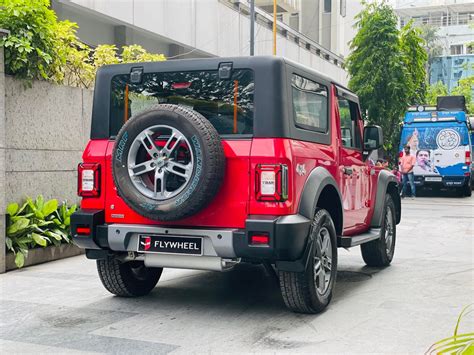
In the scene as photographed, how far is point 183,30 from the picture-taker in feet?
86.6

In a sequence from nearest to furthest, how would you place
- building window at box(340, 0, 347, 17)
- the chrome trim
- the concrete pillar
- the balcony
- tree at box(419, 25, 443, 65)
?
the chrome trim < the concrete pillar < the balcony < building window at box(340, 0, 347, 17) < tree at box(419, 25, 443, 65)

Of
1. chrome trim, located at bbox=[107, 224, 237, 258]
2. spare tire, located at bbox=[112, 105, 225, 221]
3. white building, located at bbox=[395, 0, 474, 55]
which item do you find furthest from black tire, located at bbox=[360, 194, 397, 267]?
white building, located at bbox=[395, 0, 474, 55]

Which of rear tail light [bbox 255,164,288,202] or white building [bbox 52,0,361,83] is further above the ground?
white building [bbox 52,0,361,83]

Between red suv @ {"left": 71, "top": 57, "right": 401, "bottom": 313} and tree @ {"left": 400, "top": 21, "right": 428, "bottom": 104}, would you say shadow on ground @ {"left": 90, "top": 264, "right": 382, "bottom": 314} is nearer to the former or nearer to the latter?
red suv @ {"left": 71, "top": 57, "right": 401, "bottom": 313}

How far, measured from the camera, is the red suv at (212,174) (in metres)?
5.34

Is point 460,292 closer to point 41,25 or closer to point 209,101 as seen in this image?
point 209,101

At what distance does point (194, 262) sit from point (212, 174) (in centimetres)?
78

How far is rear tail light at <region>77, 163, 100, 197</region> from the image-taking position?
6008 mm

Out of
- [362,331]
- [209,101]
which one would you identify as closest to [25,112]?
[209,101]

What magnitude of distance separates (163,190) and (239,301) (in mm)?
1560

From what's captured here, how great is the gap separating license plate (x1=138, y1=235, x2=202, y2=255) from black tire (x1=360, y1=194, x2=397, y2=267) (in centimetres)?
333

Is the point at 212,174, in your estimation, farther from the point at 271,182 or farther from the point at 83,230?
the point at 83,230

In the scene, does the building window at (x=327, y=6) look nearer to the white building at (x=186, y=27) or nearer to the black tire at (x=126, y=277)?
the white building at (x=186, y=27)

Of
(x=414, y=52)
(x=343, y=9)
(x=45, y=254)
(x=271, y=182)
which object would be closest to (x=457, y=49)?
(x=343, y=9)
